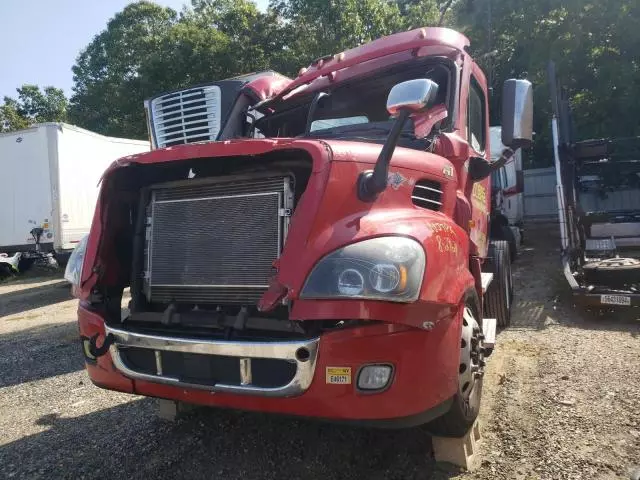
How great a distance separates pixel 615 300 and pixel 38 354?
653cm

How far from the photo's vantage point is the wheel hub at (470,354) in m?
2.75

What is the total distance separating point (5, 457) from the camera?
3.41 metres

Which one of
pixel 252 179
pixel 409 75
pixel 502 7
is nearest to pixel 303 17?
pixel 502 7

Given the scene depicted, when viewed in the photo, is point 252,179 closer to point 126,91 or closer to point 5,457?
point 5,457

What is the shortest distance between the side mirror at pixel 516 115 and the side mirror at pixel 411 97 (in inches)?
49.4

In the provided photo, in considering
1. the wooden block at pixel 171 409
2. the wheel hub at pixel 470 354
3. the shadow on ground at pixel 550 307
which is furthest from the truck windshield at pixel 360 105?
the shadow on ground at pixel 550 307

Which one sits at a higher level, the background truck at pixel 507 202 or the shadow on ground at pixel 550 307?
the background truck at pixel 507 202

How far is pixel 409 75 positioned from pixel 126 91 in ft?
66.4

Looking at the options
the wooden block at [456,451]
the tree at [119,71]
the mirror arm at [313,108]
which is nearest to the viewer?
the wooden block at [456,451]

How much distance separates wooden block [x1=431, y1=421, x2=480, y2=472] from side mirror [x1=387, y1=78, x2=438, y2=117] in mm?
1733

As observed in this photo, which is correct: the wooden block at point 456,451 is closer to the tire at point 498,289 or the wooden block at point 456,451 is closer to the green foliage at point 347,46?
the tire at point 498,289

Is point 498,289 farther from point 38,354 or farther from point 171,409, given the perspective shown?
point 38,354

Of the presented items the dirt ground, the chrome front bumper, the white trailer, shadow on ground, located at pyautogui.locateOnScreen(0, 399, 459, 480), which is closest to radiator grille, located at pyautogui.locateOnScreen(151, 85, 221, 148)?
the dirt ground

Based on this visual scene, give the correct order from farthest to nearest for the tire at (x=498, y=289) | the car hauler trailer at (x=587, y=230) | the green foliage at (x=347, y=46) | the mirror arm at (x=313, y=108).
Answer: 1. the green foliage at (x=347, y=46)
2. the car hauler trailer at (x=587, y=230)
3. the tire at (x=498, y=289)
4. the mirror arm at (x=313, y=108)
